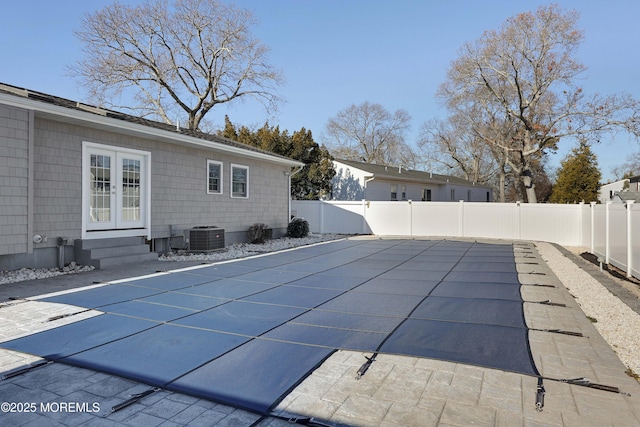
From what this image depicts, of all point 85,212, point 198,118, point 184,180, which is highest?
point 198,118

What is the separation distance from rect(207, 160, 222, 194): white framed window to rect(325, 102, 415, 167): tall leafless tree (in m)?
30.1

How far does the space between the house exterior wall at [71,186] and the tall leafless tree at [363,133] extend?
1167 inches

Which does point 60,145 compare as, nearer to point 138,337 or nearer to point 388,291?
point 138,337

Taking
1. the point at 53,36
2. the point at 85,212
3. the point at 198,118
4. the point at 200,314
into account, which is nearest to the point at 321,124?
the point at 198,118

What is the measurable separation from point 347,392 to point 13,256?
6.88 metres

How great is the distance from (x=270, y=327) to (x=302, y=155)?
56.9 ft

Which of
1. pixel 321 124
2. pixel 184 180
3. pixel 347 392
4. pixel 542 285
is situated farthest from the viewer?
pixel 321 124

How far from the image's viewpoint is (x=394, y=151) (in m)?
42.8

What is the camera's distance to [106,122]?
8.02m

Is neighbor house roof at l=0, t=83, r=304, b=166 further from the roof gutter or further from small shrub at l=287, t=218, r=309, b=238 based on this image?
small shrub at l=287, t=218, r=309, b=238

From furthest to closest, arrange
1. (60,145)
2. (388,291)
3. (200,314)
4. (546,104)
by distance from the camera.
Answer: (546,104)
(60,145)
(388,291)
(200,314)

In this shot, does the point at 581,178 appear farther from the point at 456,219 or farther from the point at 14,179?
the point at 14,179

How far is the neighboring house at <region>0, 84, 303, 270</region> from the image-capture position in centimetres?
665

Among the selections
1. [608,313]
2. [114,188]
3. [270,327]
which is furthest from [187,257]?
[608,313]
